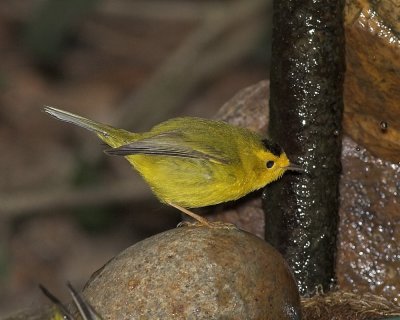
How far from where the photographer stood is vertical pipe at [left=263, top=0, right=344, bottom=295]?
5906 millimetres

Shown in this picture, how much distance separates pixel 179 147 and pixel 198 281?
1078mm

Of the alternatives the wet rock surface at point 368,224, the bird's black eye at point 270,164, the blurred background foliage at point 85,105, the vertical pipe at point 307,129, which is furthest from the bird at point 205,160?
the blurred background foliage at point 85,105

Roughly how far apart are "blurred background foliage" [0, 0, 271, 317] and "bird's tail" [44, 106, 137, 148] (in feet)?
13.6

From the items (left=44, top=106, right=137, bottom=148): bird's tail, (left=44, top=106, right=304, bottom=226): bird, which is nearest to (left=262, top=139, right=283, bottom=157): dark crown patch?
(left=44, top=106, right=304, bottom=226): bird

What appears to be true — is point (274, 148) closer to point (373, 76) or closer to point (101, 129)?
point (373, 76)

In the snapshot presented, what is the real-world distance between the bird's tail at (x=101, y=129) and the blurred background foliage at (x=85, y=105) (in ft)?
13.6

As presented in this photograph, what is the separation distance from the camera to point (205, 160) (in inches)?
242

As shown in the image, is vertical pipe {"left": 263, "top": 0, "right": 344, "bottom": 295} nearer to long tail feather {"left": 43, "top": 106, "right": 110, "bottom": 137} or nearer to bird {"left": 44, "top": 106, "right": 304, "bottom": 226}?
bird {"left": 44, "top": 106, "right": 304, "bottom": 226}

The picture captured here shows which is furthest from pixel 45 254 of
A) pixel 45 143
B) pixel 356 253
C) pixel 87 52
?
pixel 356 253

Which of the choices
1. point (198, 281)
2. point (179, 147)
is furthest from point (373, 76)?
point (198, 281)

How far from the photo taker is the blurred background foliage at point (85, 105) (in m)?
11.2

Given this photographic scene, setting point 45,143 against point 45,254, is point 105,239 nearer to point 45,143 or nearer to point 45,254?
point 45,254

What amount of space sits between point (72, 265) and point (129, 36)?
4742mm

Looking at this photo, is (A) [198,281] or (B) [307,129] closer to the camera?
(A) [198,281]
